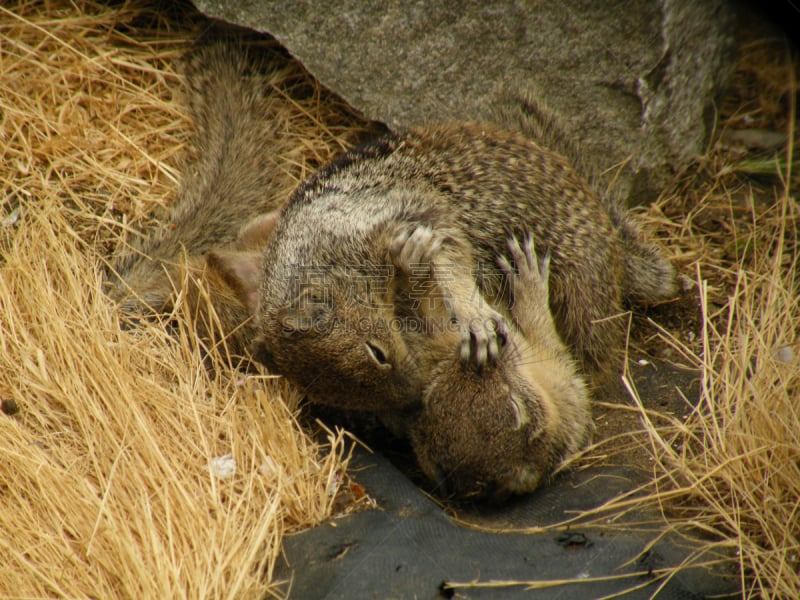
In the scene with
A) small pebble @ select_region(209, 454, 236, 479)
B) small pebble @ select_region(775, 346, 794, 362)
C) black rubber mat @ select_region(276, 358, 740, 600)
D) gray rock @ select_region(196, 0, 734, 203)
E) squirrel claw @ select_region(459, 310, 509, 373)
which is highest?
gray rock @ select_region(196, 0, 734, 203)

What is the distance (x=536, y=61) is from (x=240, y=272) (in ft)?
6.64

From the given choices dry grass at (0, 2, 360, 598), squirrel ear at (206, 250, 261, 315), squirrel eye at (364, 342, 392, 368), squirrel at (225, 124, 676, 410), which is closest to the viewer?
dry grass at (0, 2, 360, 598)

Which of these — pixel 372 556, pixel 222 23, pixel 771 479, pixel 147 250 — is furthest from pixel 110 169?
pixel 771 479

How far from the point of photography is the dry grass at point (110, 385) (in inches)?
102

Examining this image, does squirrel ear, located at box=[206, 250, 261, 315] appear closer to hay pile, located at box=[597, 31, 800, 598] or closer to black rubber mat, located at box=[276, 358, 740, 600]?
black rubber mat, located at box=[276, 358, 740, 600]

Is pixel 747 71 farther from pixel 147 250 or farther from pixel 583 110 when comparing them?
pixel 147 250

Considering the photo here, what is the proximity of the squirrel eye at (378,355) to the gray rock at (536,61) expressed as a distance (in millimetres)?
1703

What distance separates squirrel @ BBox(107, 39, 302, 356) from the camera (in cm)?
371

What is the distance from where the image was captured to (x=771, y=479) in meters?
2.69

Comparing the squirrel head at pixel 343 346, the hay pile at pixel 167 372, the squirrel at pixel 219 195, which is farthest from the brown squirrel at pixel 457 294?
the hay pile at pixel 167 372

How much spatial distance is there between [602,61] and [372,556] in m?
2.93

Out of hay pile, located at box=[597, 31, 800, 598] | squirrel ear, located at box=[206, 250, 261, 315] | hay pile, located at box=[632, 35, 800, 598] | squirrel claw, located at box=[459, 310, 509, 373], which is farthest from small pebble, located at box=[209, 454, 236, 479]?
hay pile, located at box=[632, 35, 800, 598]

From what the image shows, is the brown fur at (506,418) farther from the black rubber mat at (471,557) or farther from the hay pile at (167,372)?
the hay pile at (167,372)

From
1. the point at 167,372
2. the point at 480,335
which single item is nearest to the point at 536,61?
the point at 480,335
